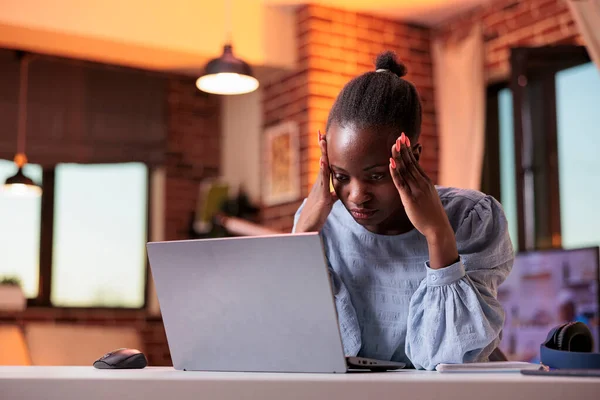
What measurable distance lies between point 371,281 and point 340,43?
3.87 m

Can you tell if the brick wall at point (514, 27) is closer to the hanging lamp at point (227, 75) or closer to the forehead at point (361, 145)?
the hanging lamp at point (227, 75)

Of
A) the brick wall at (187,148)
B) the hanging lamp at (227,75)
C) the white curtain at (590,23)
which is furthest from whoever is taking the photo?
the brick wall at (187,148)

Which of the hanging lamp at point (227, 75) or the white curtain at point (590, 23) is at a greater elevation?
the white curtain at point (590, 23)

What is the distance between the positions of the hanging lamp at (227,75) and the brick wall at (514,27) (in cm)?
184

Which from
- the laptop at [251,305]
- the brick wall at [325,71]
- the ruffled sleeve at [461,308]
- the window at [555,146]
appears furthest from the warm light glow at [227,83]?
the laptop at [251,305]

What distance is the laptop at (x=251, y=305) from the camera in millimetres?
1117

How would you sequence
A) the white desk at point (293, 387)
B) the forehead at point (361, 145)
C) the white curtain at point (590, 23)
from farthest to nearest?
the white curtain at point (590, 23)
the forehead at point (361, 145)
the white desk at point (293, 387)

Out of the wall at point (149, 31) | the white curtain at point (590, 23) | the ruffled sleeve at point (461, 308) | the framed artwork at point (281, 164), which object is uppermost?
the wall at point (149, 31)

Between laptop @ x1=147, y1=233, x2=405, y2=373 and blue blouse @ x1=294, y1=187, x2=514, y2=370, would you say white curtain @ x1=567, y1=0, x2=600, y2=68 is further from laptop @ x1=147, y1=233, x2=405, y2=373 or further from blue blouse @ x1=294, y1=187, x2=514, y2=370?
laptop @ x1=147, y1=233, x2=405, y2=373

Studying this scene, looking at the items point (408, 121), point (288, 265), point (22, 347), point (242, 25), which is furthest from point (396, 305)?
point (242, 25)

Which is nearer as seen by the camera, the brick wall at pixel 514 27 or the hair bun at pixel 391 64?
the hair bun at pixel 391 64

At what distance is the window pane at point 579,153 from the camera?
4.49 m

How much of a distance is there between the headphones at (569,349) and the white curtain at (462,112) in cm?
373

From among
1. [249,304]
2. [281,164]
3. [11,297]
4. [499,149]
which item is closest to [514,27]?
[499,149]
